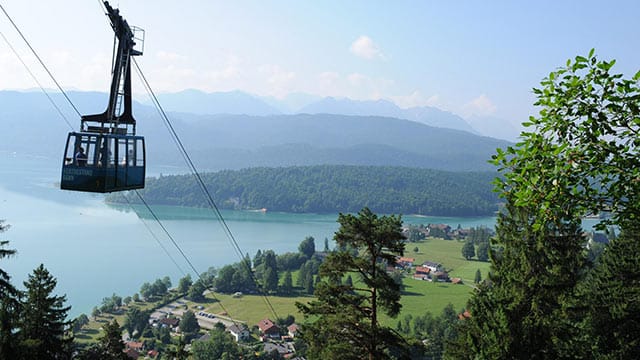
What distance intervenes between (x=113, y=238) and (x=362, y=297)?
56060 mm

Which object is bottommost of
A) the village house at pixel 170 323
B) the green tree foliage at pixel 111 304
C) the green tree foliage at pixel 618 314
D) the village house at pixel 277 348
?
the village house at pixel 170 323

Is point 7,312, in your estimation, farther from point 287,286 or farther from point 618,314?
point 287,286

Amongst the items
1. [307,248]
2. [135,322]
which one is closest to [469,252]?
[307,248]

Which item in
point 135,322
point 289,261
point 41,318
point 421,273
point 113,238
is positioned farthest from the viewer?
point 113,238

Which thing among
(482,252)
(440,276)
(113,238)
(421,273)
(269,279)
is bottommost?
(269,279)

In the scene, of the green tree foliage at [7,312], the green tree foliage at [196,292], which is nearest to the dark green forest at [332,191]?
the green tree foliage at [196,292]

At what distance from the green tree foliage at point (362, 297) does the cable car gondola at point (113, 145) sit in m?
4.08

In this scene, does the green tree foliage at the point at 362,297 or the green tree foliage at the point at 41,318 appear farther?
the green tree foliage at the point at 41,318

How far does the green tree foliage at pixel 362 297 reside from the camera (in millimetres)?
7988

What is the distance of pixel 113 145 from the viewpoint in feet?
28.6

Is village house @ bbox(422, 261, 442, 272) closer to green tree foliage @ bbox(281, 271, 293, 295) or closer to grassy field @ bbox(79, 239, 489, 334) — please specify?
grassy field @ bbox(79, 239, 489, 334)

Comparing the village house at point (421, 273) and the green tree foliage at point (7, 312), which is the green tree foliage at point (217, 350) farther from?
the village house at point (421, 273)

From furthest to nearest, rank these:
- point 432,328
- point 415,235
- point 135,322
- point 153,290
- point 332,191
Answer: point 332,191 → point 415,235 → point 153,290 → point 135,322 → point 432,328

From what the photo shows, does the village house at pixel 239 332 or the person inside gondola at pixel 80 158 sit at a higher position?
the person inside gondola at pixel 80 158
